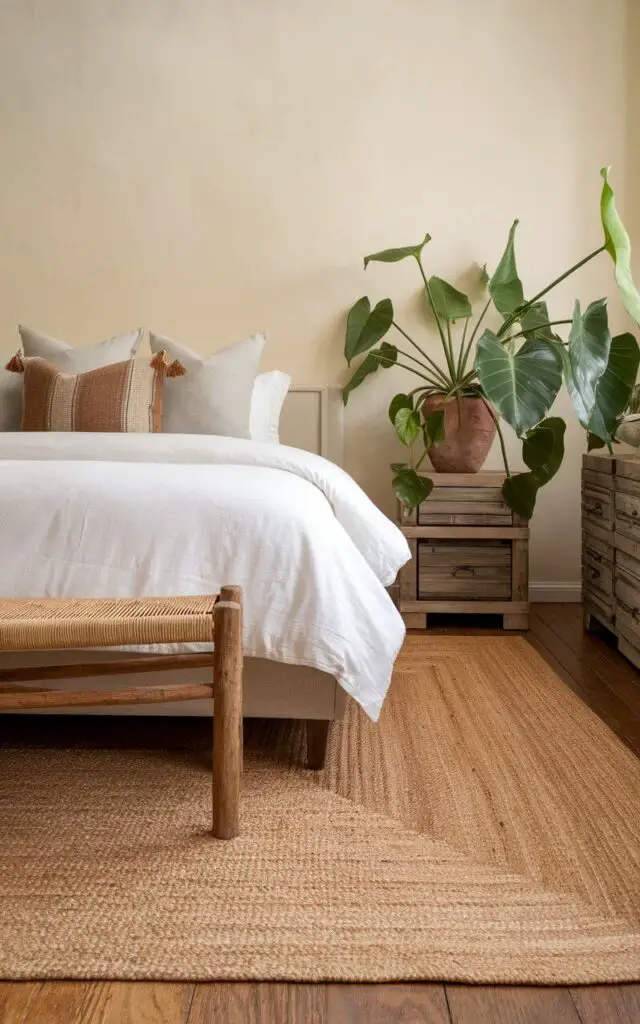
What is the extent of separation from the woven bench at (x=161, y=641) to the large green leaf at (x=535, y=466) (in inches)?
69.7

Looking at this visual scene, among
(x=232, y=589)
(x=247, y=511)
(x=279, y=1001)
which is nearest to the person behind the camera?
(x=279, y=1001)

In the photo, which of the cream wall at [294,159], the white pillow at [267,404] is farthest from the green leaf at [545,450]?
the white pillow at [267,404]

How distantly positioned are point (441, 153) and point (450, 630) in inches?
74.4

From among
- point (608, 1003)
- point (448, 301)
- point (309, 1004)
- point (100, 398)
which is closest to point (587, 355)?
point (448, 301)

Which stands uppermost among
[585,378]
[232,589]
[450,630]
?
[585,378]

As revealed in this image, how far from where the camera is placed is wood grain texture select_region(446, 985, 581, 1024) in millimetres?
1008

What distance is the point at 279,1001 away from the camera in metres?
1.04

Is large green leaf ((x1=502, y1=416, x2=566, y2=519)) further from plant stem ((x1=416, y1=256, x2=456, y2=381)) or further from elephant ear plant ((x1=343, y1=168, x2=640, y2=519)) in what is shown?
plant stem ((x1=416, y1=256, x2=456, y2=381))

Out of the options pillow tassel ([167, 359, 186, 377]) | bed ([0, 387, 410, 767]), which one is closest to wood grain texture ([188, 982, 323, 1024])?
bed ([0, 387, 410, 767])

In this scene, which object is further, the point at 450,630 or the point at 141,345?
the point at 141,345

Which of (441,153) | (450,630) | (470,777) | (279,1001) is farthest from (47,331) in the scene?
(279,1001)

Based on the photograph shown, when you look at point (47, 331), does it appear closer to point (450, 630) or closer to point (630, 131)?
point (450, 630)

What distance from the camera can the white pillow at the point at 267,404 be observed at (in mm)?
3037

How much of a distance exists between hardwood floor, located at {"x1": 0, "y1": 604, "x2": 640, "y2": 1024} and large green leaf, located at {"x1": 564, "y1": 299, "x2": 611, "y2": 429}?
5.87 ft
